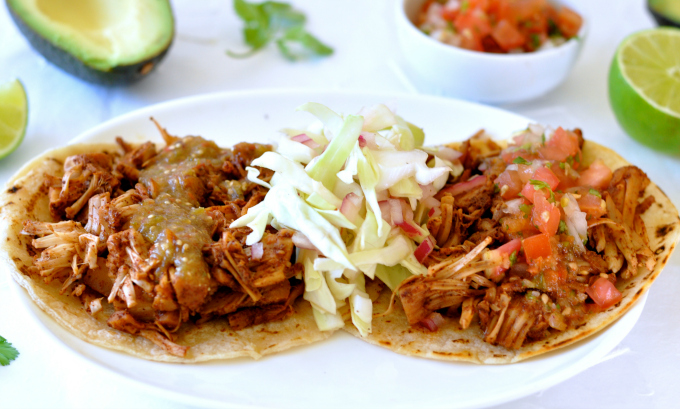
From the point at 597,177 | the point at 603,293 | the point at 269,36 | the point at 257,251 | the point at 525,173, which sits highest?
the point at 257,251

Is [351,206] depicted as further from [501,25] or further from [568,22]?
[568,22]

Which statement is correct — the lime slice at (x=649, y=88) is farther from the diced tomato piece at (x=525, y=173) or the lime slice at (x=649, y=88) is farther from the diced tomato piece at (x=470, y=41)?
the diced tomato piece at (x=525, y=173)

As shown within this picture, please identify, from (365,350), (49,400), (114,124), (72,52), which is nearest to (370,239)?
(365,350)

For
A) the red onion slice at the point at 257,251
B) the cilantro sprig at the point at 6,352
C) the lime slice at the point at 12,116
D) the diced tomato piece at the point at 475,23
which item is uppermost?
the lime slice at the point at 12,116

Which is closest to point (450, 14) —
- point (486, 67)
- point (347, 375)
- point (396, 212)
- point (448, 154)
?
point (486, 67)

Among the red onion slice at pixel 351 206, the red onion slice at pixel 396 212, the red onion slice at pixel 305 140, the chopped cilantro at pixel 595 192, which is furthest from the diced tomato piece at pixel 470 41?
the red onion slice at pixel 351 206

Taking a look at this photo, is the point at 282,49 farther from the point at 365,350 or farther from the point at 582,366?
the point at 582,366
